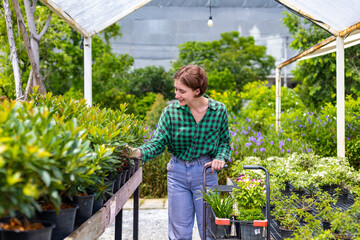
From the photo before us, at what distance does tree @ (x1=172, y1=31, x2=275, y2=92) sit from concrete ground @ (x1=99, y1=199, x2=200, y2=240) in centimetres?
1403

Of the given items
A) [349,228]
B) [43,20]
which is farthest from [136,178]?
[43,20]

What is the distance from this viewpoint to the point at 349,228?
2.37 metres

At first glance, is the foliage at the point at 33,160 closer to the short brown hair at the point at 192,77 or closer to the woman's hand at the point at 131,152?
the woman's hand at the point at 131,152

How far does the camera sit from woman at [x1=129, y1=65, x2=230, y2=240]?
279cm

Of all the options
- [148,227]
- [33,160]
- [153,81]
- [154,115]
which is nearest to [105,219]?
[33,160]

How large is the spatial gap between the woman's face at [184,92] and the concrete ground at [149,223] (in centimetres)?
203

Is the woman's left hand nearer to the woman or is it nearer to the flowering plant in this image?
the woman

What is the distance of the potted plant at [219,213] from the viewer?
7.39ft

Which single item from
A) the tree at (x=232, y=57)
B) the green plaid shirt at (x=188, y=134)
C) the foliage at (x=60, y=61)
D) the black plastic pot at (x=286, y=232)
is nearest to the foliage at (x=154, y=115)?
the foliage at (x=60, y=61)

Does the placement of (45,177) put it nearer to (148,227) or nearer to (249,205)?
(249,205)

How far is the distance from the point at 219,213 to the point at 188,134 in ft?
2.23

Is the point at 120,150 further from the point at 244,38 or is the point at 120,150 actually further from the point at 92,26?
the point at 244,38

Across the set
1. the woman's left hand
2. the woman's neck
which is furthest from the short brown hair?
the woman's left hand

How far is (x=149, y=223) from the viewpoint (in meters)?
4.70
